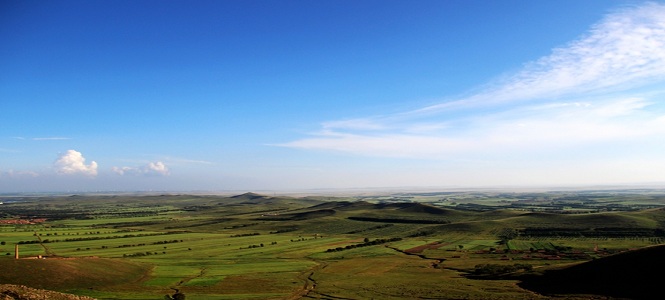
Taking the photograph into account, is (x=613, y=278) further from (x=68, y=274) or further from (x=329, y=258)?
(x=68, y=274)

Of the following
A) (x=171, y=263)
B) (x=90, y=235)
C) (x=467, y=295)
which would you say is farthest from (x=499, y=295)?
(x=90, y=235)

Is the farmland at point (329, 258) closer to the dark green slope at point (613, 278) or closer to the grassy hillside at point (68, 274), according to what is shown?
the grassy hillside at point (68, 274)

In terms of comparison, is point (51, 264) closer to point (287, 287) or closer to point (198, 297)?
point (198, 297)

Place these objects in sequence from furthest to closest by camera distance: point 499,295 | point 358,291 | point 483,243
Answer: point 483,243 < point 358,291 < point 499,295

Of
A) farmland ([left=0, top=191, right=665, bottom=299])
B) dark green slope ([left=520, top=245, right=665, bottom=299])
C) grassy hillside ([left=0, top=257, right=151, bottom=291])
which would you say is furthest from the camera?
farmland ([left=0, top=191, right=665, bottom=299])

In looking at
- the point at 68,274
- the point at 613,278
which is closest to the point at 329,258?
the point at 68,274

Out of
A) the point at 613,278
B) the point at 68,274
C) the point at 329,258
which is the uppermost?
the point at 68,274

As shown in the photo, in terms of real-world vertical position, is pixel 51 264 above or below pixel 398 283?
above

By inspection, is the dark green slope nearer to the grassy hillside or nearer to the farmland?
the farmland

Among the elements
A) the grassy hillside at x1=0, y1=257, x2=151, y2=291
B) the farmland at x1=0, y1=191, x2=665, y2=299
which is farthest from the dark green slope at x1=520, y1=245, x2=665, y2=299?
the grassy hillside at x1=0, y1=257, x2=151, y2=291

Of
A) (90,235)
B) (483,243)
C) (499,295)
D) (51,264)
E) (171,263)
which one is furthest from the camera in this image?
(90,235)

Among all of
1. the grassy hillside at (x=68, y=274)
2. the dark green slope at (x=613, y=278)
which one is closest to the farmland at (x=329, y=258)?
the grassy hillside at (x=68, y=274)
